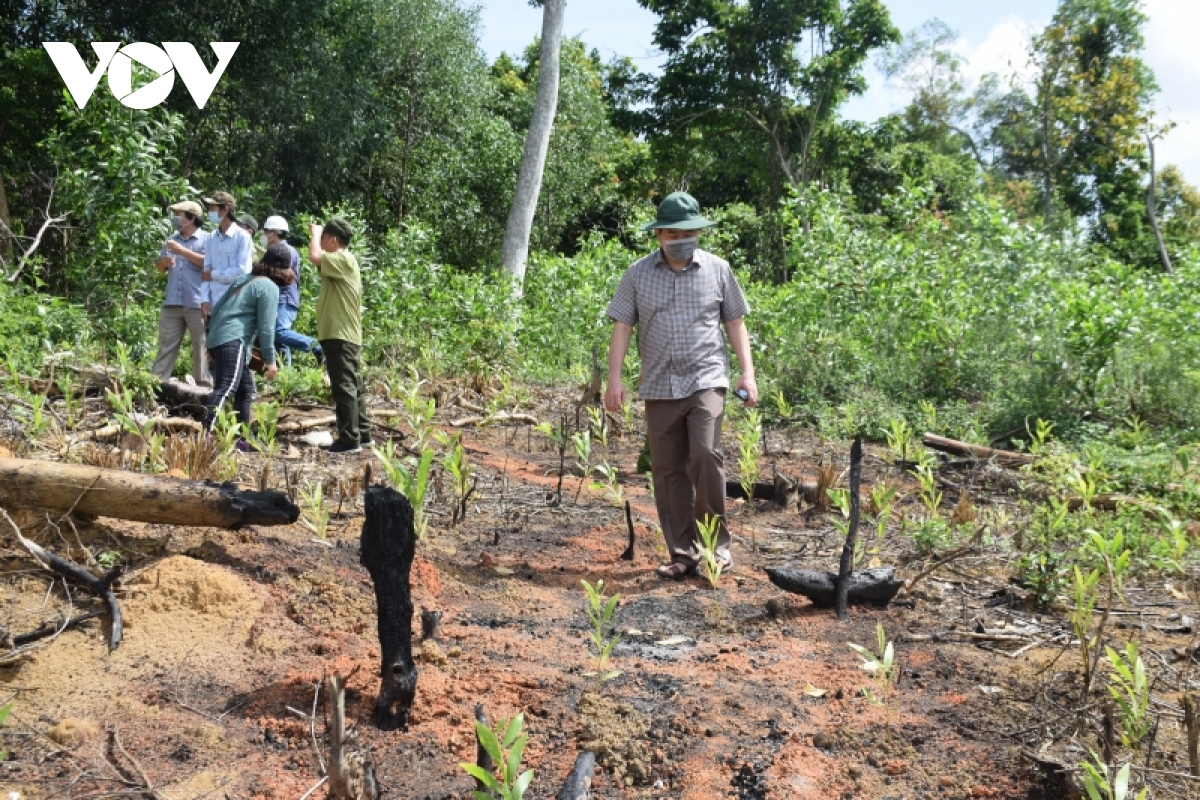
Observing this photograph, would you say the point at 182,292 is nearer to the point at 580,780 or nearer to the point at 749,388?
the point at 749,388

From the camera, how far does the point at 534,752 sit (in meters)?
3.08

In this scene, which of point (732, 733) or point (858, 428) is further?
point (858, 428)

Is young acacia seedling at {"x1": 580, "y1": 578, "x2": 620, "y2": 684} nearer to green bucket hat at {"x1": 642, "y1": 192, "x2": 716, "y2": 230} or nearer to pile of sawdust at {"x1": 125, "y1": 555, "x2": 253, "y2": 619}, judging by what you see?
pile of sawdust at {"x1": 125, "y1": 555, "x2": 253, "y2": 619}

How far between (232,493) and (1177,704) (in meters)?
3.35

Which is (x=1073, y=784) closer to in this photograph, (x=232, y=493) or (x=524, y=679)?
(x=524, y=679)

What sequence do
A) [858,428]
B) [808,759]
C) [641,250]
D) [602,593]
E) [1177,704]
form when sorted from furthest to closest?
[641,250]
[858,428]
[602,593]
[1177,704]
[808,759]

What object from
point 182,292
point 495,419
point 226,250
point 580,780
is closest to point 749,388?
point 580,780

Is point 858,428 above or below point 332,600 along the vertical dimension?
above

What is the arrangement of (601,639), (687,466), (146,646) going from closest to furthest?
(146,646) < (601,639) < (687,466)

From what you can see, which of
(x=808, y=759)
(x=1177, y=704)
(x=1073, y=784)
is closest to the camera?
(x=1073, y=784)

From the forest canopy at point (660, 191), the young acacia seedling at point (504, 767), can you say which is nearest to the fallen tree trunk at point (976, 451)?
the forest canopy at point (660, 191)

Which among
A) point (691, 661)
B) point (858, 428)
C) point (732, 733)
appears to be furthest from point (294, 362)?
point (732, 733)

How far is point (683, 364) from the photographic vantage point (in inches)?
200

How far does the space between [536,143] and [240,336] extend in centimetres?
960
